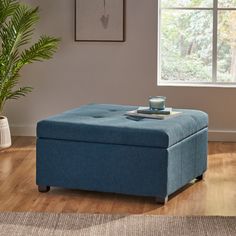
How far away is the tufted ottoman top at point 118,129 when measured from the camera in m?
4.65

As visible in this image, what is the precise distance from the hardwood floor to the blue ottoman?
3.0 inches

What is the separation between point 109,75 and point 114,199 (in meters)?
2.16

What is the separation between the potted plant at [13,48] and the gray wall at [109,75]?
30 cm

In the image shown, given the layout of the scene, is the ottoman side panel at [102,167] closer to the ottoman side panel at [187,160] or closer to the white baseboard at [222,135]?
the ottoman side panel at [187,160]

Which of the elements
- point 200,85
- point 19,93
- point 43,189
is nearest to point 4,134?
point 19,93

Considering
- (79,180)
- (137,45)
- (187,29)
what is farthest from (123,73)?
(79,180)

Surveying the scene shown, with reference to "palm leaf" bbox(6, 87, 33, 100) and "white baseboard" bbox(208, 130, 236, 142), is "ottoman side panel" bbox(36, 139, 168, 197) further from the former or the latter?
"white baseboard" bbox(208, 130, 236, 142)

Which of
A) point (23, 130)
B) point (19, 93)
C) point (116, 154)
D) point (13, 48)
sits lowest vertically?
point (23, 130)

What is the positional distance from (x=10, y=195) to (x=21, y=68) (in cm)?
219

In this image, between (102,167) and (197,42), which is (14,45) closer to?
(197,42)

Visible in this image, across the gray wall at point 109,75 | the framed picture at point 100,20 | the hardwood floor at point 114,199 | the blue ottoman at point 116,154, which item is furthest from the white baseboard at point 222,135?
the blue ottoman at point 116,154

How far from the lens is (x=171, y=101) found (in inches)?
267

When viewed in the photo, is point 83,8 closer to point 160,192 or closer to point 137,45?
point 137,45

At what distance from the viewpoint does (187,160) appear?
16.4 feet
